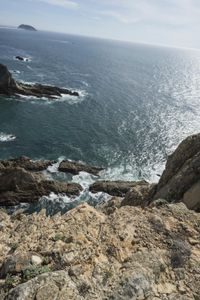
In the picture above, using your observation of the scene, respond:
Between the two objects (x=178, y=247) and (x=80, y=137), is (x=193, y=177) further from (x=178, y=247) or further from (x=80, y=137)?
(x=80, y=137)

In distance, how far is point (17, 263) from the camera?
13133 millimetres

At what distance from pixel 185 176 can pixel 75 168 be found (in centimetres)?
3250

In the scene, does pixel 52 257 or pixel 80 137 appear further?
pixel 80 137

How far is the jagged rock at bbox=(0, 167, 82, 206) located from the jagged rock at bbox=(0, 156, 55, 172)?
153 inches

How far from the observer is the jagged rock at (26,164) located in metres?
51.2

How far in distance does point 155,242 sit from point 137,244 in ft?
3.02

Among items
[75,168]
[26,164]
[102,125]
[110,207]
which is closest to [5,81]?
[102,125]

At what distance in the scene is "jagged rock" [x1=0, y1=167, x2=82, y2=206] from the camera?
45281 mm

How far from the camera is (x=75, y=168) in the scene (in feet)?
181

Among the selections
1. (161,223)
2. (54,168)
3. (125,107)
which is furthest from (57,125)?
(161,223)

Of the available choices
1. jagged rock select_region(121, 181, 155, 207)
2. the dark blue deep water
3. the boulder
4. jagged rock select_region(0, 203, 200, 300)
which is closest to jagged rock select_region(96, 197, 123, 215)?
jagged rock select_region(121, 181, 155, 207)

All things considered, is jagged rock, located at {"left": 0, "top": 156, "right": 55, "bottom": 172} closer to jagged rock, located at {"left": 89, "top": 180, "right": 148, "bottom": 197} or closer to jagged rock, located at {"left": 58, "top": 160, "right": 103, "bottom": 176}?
jagged rock, located at {"left": 58, "top": 160, "right": 103, "bottom": 176}

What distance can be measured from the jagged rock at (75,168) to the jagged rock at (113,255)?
36.1 meters

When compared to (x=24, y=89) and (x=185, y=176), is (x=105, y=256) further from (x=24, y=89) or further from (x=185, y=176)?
(x=24, y=89)
